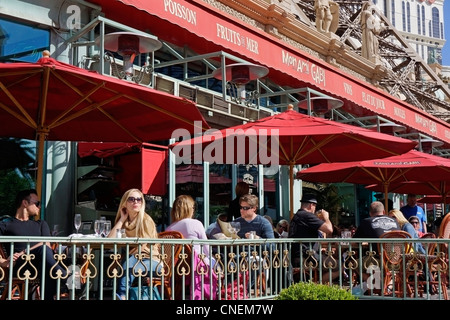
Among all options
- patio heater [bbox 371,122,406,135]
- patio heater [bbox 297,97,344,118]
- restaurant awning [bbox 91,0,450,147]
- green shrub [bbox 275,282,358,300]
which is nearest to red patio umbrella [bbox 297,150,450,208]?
patio heater [bbox 297,97,344,118]

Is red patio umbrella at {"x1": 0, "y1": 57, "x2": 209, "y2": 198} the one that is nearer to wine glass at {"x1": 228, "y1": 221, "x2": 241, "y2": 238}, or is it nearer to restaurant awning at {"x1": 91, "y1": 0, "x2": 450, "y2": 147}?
wine glass at {"x1": 228, "y1": 221, "x2": 241, "y2": 238}

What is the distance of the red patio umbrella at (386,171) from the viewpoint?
9.98 meters

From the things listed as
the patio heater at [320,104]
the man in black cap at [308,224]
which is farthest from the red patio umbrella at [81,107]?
the patio heater at [320,104]

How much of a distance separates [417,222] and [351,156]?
75.7 inches

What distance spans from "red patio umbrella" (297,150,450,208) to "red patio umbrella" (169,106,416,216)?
1.34 m

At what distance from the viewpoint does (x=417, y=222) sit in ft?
32.7

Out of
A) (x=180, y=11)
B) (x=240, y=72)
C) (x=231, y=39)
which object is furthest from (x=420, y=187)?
(x=180, y=11)

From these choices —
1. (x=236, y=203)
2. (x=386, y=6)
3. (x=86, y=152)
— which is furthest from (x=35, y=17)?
(x=386, y=6)

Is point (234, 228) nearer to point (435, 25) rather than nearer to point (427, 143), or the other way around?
point (427, 143)

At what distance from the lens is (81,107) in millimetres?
6996

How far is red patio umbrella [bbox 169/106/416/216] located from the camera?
24.4 ft

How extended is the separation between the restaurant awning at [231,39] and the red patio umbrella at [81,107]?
1762 millimetres

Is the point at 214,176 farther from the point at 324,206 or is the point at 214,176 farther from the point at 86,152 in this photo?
the point at 324,206

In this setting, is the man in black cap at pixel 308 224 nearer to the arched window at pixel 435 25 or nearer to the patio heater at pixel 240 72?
the patio heater at pixel 240 72
